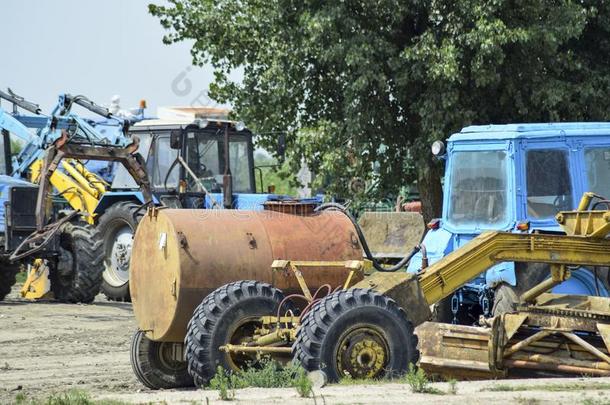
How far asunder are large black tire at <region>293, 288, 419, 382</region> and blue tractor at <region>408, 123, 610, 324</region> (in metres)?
1.76

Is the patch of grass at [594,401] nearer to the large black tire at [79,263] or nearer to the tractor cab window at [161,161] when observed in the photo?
the large black tire at [79,263]

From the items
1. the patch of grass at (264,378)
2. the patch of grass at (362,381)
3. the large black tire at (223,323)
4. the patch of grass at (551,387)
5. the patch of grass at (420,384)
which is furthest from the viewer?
the large black tire at (223,323)

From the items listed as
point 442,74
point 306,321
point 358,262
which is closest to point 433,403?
point 306,321

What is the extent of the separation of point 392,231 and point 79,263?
5038 mm

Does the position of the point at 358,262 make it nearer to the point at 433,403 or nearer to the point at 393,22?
the point at 433,403

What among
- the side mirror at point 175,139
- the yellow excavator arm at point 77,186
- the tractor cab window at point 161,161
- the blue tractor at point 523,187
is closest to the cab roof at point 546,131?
the blue tractor at point 523,187

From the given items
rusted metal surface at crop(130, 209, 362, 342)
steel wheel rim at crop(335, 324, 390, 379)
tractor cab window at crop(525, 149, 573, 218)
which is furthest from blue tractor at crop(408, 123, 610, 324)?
steel wheel rim at crop(335, 324, 390, 379)

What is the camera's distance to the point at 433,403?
30.2ft

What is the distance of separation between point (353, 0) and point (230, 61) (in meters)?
3.74

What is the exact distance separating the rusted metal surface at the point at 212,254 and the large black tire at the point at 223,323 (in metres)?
0.47

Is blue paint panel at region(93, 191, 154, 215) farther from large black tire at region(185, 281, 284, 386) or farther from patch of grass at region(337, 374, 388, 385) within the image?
patch of grass at region(337, 374, 388, 385)

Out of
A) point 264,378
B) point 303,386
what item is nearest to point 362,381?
point 264,378

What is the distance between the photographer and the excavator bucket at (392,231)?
66.2 ft

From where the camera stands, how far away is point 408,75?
69.1ft
